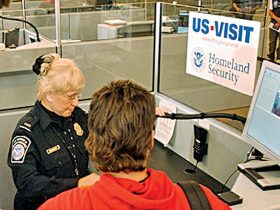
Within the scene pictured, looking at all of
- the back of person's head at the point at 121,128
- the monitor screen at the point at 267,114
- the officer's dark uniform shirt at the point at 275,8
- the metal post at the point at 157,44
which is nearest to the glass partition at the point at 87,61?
the metal post at the point at 157,44

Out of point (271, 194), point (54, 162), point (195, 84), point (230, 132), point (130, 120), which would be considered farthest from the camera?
point (195, 84)

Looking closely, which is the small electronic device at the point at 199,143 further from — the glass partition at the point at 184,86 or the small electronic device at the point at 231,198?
the small electronic device at the point at 231,198

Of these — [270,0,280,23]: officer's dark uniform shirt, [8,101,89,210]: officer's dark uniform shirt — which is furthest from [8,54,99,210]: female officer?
[270,0,280,23]: officer's dark uniform shirt

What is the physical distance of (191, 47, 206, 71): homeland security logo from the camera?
2.20 meters

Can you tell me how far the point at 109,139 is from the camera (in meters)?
1.02

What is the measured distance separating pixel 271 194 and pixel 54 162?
0.83m

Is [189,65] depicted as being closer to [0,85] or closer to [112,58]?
[112,58]

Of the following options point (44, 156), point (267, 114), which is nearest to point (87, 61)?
point (44, 156)

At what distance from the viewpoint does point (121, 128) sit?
102 centimetres

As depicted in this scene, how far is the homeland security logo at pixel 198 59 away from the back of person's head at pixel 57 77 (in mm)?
653

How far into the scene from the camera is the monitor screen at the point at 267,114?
5.41 feet

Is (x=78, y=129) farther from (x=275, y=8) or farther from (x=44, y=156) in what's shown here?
(x=275, y=8)

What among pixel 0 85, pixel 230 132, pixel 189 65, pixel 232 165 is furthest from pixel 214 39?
pixel 0 85

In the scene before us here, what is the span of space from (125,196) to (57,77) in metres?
0.92
